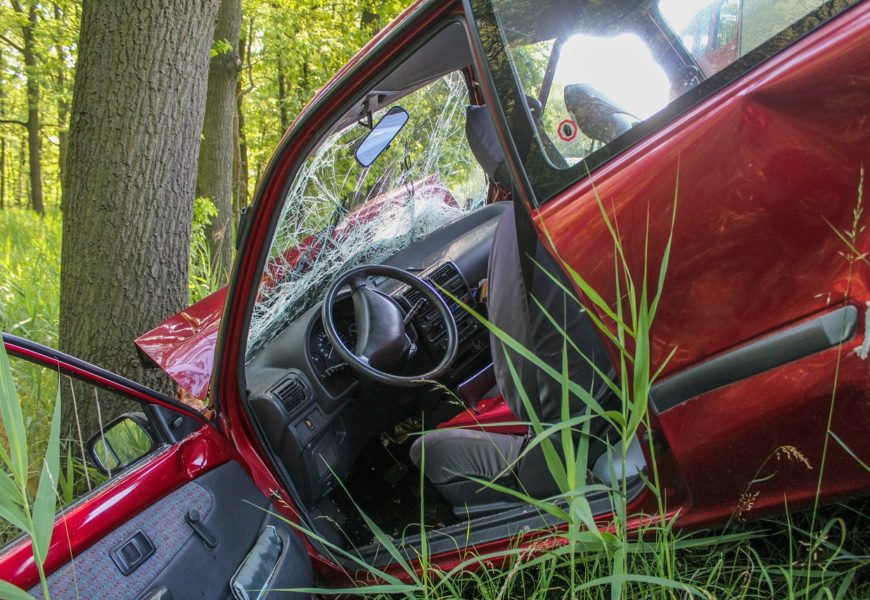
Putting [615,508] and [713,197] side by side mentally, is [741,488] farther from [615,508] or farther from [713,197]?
[713,197]

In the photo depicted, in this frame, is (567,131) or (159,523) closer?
(567,131)

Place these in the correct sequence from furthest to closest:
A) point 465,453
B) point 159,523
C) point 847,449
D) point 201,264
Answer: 1. point 201,264
2. point 465,453
3. point 159,523
4. point 847,449

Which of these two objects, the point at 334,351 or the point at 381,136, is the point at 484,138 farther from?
the point at 334,351

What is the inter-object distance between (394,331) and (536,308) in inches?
37.5

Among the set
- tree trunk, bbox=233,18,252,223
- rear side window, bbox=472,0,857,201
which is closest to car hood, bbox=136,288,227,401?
rear side window, bbox=472,0,857,201

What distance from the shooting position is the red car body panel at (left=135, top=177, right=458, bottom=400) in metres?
2.23

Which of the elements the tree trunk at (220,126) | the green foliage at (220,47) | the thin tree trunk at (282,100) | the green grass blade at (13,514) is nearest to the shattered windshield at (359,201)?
the green grass blade at (13,514)

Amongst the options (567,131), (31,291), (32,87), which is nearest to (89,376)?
(567,131)

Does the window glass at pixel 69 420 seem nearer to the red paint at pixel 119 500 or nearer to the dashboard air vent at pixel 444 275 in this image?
the red paint at pixel 119 500

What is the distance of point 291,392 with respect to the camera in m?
2.29

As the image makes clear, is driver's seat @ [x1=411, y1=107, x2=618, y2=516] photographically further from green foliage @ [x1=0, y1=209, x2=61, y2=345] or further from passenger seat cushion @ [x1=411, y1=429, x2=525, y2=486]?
green foliage @ [x1=0, y1=209, x2=61, y2=345]

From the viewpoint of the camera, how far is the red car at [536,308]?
1095 millimetres

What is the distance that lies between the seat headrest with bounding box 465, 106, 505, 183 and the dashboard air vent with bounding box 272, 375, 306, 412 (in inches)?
41.3

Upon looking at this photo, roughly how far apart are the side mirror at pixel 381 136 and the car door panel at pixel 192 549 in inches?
48.2
